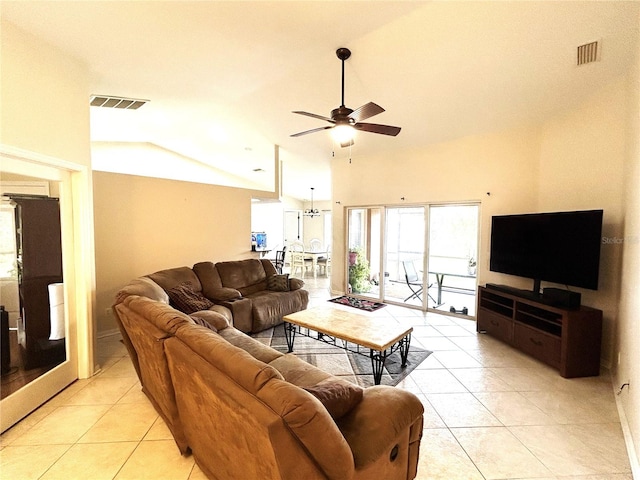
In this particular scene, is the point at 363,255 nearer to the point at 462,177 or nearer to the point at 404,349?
the point at 462,177

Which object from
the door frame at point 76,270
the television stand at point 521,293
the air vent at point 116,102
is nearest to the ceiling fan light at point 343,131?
the door frame at point 76,270

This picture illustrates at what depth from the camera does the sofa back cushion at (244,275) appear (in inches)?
169

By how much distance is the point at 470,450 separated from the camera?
1.86 m

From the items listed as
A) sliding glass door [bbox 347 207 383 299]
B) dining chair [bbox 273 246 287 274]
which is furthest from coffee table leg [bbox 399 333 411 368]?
dining chair [bbox 273 246 287 274]

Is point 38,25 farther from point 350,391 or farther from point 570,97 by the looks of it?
point 570,97

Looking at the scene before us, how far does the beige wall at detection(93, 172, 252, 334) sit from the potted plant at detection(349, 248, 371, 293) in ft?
7.71

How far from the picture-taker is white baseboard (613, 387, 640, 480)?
1.68 meters

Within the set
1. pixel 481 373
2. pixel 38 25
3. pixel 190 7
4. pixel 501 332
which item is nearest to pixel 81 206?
pixel 38 25

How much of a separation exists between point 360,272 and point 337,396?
4.71 metres

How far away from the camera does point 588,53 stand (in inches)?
101

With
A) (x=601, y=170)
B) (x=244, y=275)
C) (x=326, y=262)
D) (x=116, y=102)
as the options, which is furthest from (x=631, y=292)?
(x=326, y=262)

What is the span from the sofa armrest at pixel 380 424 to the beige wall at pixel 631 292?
1.51m

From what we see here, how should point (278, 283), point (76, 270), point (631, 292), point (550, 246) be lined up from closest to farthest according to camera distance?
point (631, 292)
point (76, 270)
point (550, 246)
point (278, 283)

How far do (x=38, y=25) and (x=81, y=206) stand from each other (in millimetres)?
1458
